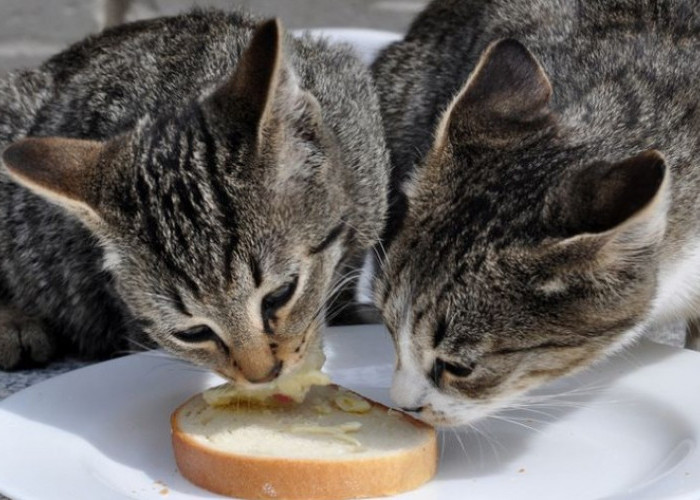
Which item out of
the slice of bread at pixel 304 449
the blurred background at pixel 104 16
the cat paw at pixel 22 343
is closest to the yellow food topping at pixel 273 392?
the slice of bread at pixel 304 449

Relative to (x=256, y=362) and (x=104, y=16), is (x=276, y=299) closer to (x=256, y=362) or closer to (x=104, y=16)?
(x=256, y=362)

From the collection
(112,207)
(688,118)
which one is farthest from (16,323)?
(688,118)

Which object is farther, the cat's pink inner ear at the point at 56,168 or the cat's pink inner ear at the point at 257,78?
the cat's pink inner ear at the point at 56,168

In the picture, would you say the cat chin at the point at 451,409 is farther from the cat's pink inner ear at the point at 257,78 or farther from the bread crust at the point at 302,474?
the cat's pink inner ear at the point at 257,78

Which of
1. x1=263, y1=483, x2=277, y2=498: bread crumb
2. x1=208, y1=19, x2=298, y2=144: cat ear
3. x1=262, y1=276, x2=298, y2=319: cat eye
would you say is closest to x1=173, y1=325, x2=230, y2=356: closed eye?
x1=262, y1=276, x2=298, y2=319: cat eye

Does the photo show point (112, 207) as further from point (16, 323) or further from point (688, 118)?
point (688, 118)

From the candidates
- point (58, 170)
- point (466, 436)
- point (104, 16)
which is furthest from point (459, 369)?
point (104, 16)

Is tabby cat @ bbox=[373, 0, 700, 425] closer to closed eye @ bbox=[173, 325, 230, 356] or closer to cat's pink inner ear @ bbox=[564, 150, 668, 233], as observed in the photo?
cat's pink inner ear @ bbox=[564, 150, 668, 233]
